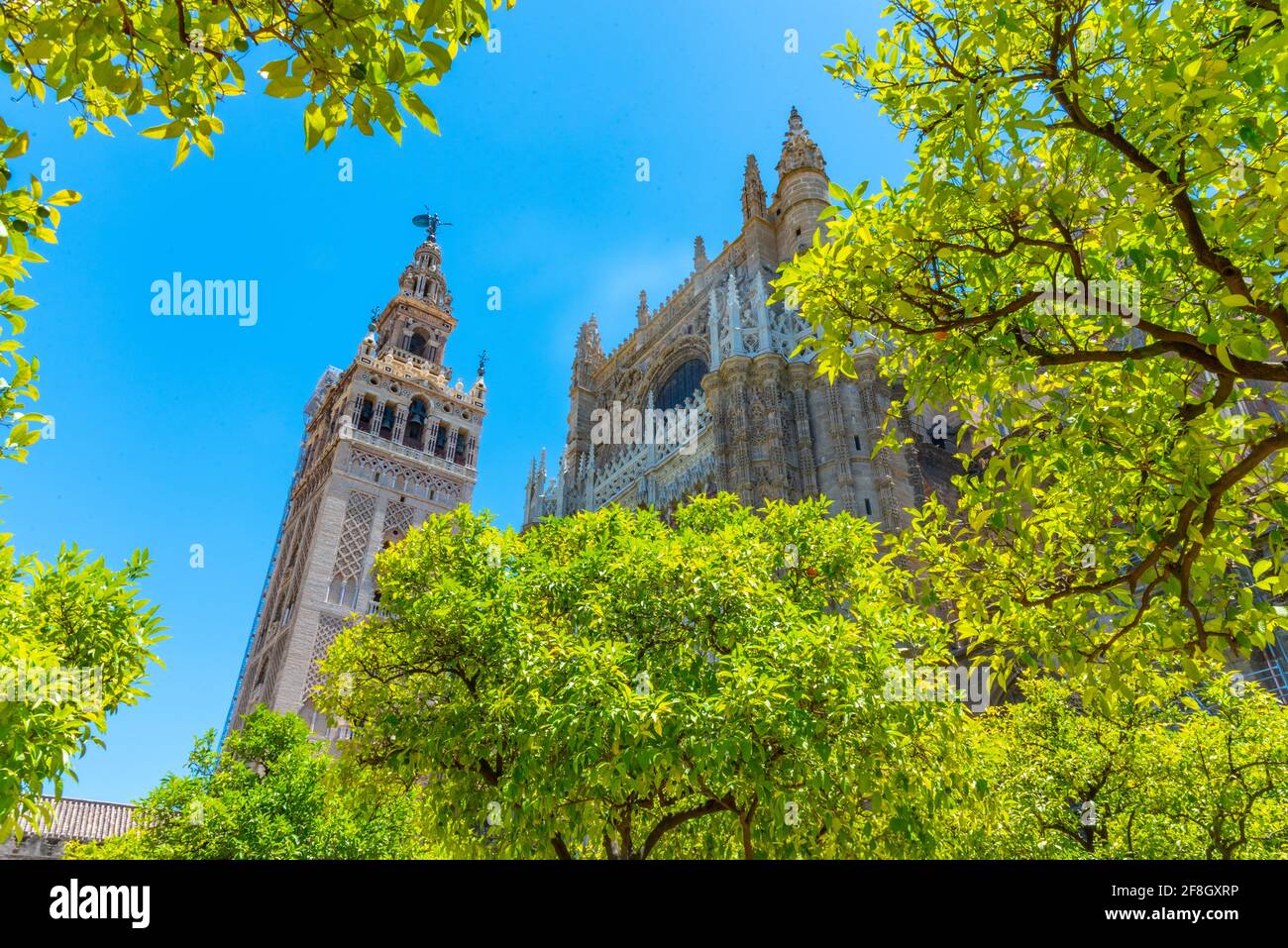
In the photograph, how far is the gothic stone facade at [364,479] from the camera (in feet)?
125

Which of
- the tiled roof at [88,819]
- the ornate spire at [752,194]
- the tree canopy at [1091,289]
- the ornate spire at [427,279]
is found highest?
the ornate spire at [427,279]

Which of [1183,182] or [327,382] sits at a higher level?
[327,382]

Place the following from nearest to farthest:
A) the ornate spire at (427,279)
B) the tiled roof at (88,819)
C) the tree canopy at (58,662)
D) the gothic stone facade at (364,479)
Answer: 1. the tree canopy at (58,662)
2. the tiled roof at (88,819)
3. the gothic stone facade at (364,479)
4. the ornate spire at (427,279)

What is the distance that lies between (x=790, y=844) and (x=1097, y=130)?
7.32 metres

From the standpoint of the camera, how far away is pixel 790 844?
337 inches

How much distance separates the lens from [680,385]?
107 ft

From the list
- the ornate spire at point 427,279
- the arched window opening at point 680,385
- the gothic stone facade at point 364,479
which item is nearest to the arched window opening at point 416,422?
the gothic stone facade at point 364,479

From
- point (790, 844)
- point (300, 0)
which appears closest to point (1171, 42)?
point (300, 0)

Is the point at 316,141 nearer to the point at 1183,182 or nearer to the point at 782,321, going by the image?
the point at 1183,182

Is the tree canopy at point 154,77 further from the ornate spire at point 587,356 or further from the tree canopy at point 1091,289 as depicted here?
the ornate spire at point 587,356

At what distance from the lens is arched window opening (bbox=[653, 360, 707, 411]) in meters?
31.8

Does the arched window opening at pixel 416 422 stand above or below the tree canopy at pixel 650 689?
above

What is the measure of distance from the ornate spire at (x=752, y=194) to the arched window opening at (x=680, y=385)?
5963mm

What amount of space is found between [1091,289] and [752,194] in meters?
26.1
